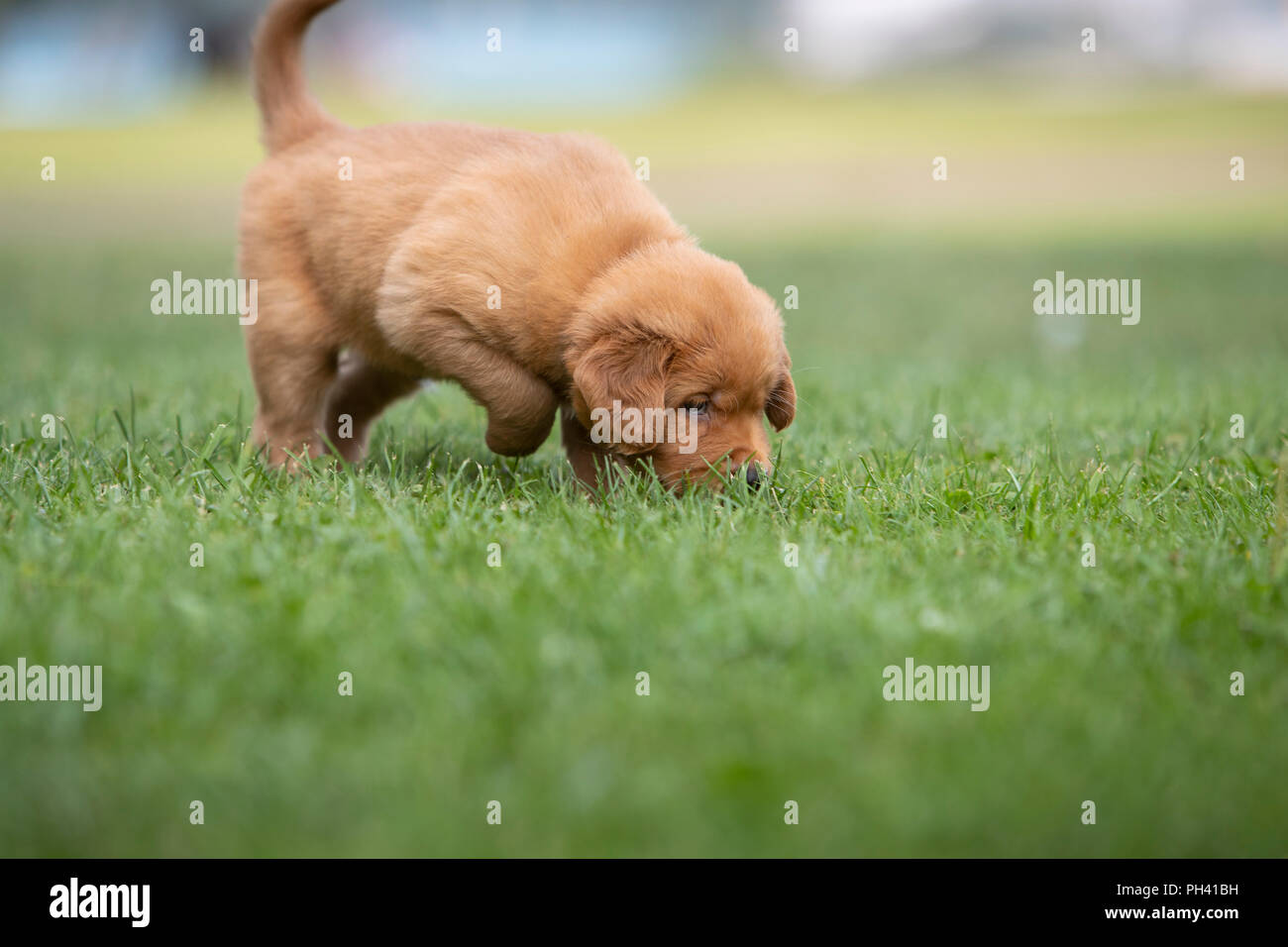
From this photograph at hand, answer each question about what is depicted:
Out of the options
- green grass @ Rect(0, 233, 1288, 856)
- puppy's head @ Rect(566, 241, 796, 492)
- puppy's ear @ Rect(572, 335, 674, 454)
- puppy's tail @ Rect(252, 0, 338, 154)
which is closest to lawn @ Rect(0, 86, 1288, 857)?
green grass @ Rect(0, 233, 1288, 856)

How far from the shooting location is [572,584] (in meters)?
2.52

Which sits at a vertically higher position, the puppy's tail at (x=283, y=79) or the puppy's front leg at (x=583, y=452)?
the puppy's tail at (x=283, y=79)

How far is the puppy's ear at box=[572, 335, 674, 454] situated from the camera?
3.07 meters

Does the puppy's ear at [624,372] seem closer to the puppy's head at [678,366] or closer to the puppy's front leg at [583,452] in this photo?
the puppy's head at [678,366]

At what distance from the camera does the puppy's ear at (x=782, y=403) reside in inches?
135

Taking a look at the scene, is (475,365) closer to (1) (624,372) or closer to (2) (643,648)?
(1) (624,372)

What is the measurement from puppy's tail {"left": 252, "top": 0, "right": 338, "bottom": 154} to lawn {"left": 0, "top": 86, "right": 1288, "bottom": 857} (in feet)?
3.60

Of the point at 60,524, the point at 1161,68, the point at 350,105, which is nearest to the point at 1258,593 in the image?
the point at 60,524

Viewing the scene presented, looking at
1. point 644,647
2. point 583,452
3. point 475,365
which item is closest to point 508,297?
point 475,365

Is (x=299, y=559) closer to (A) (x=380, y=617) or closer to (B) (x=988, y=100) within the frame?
(A) (x=380, y=617)

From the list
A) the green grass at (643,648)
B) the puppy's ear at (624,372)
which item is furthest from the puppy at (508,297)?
the green grass at (643,648)

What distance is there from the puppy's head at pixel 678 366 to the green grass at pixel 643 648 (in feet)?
0.48

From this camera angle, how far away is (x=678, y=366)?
312cm

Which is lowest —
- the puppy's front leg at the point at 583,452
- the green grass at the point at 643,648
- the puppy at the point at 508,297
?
the green grass at the point at 643,648
